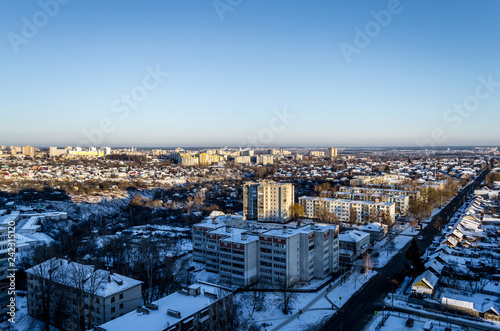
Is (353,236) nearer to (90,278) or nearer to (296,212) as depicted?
(296,212)

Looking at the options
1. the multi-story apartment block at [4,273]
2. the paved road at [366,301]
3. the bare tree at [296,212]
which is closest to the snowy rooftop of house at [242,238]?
the paved road at [366,301]

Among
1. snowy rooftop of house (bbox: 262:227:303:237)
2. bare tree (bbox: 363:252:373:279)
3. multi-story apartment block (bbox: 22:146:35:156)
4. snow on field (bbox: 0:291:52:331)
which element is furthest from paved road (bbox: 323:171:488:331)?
multi-story apartment block (bbox: 22:146:35:156)

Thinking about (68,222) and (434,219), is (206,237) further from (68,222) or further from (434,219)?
(434,219)

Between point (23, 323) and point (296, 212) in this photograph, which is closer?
point (23, 323)

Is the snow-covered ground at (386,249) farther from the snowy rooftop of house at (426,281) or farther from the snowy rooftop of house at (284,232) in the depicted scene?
the snowy rooftop of house at (284,232)

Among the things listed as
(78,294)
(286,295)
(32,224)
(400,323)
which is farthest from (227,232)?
(32,224)

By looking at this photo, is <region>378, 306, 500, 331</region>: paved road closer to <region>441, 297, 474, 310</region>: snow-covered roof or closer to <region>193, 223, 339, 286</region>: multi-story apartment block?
<region>441, 297, 474, 310</region>: snow-covered roof
